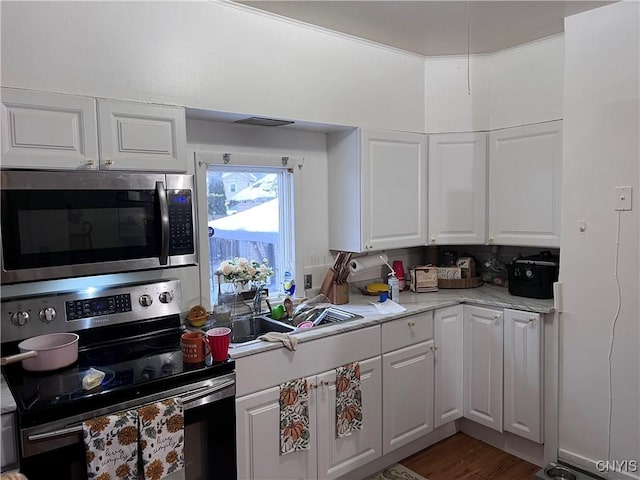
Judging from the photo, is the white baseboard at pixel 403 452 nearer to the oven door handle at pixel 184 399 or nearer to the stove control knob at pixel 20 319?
the oven door handle at pixel 184 399

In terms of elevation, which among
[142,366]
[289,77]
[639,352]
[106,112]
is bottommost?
[639,352]

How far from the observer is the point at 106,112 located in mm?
1891

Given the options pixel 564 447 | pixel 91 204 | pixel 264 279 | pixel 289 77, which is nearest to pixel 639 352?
pixel 564 447

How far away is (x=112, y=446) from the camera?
1545 millimetres

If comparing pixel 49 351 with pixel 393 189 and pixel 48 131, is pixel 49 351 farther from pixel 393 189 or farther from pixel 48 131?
pixel 393 189

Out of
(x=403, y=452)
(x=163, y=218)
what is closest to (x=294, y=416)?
(x=403, y=452)

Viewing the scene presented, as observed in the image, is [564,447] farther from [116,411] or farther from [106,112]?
[106,112]

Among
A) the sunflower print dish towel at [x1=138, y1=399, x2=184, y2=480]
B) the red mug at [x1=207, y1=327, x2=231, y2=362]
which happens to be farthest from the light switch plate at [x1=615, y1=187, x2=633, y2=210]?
the sunflower print dish towel at [x1=138, y1=399, x2=184, y2=480]

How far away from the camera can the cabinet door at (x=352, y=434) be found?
2.32 m

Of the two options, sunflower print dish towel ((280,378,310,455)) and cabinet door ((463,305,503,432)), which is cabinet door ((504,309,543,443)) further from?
sunflower print dish towel ((280,378,310,455))

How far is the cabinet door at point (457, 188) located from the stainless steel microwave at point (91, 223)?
1.71m

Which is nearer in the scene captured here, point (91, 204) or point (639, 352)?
point (91, 204)

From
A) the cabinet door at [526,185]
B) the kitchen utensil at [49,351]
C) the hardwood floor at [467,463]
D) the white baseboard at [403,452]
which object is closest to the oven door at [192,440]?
the kitchen utensil at [49,351]

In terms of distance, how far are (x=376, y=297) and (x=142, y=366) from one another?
5.29 ft
